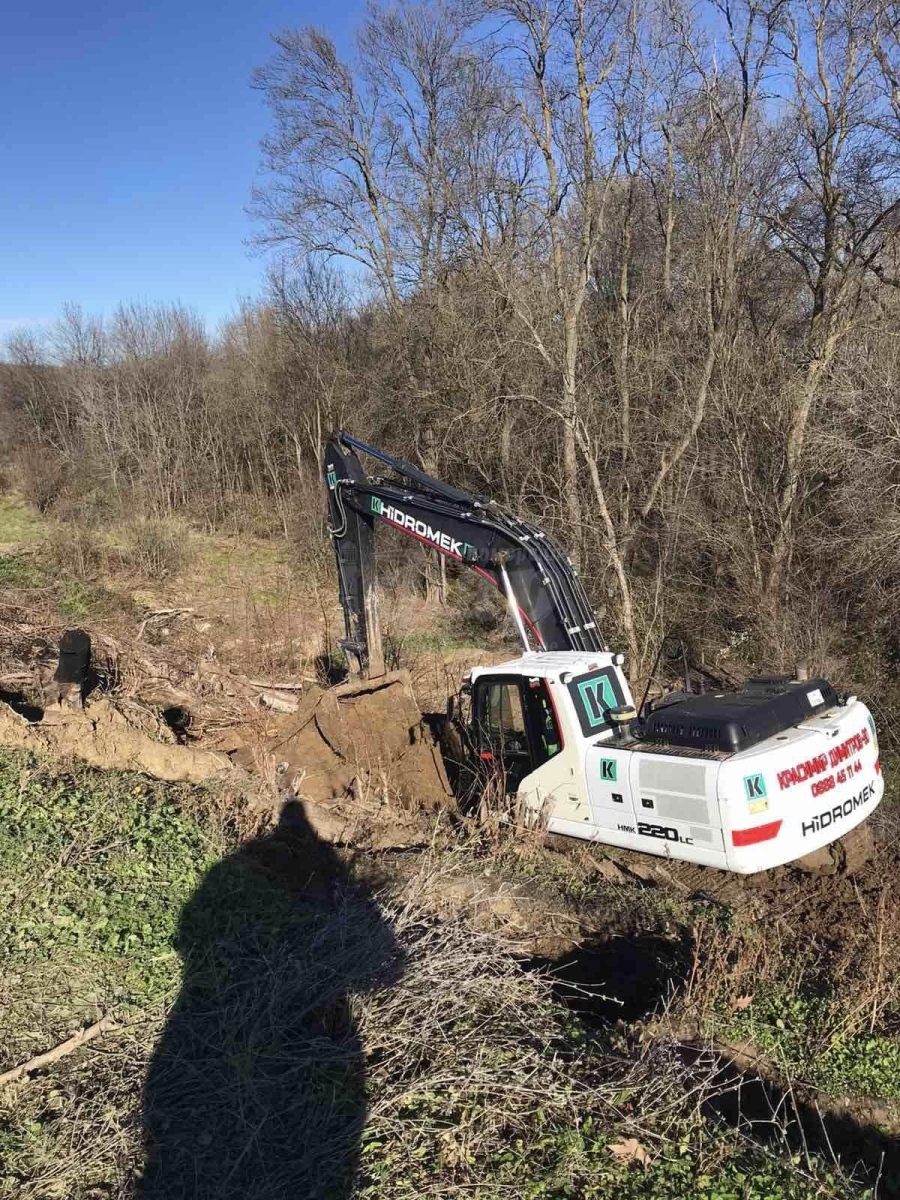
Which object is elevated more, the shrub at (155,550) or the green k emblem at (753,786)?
the shrub at (155,550)

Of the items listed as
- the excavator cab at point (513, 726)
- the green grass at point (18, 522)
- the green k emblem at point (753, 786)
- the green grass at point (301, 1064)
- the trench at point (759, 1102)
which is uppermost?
the green grass at point (18, 522)

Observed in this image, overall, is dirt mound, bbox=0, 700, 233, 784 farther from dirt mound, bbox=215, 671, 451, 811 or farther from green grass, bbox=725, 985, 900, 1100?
green grass, bbox=725, 985, 900, 1100

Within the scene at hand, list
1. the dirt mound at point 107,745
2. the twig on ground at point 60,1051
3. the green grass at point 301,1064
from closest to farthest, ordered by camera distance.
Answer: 1. the green grass at point 301,1064
2. the twig on ground at point 60,1051
3. the dirt mound at point 107,745

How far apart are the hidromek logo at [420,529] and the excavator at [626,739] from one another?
0.02 meters

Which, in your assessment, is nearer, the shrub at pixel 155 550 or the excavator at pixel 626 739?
the excavator at pixel 626 739

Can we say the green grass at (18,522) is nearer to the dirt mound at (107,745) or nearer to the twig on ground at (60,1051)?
the dirt mound at (107,745)

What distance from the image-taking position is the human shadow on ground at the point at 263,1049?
11.7ft

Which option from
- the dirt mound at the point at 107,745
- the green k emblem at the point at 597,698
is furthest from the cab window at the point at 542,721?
the dirt mound at the point at 107,745

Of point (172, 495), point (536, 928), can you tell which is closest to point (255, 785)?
point (536, 928)

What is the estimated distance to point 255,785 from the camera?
7727mm

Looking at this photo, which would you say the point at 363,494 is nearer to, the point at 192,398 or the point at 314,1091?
the point at 314,1091

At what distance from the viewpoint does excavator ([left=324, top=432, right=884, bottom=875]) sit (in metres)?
6.05

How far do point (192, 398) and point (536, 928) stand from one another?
79.7 feet

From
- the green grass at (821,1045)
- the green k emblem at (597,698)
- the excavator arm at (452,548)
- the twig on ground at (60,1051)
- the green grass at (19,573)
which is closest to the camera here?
the twig on ground at (60,1051)
